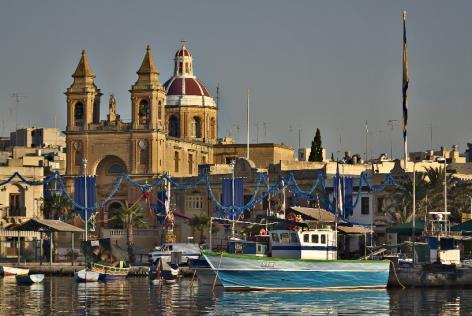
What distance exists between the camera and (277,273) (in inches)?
3159

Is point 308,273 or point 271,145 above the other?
point 271,145

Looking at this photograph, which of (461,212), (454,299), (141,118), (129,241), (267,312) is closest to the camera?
(267,312)

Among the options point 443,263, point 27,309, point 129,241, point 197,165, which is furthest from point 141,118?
point 27,309

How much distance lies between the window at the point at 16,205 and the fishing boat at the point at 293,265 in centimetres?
4997

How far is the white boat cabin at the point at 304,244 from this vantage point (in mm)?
81312

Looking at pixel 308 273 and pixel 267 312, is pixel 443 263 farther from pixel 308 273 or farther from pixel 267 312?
pixel 267 312

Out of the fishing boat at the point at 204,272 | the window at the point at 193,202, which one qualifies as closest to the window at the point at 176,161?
the window at the point at 193,202

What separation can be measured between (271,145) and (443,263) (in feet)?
214

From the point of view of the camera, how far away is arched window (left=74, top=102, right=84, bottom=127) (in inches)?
5453

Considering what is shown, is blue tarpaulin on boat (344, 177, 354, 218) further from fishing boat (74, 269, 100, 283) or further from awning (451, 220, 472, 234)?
fishing boat (74, 269, 100, 283)

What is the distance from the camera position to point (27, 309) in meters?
69.8

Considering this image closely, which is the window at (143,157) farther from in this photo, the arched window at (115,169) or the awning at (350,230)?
the awning at (350,230)

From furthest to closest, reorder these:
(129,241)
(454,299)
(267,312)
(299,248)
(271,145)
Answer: (271,145)
(129,241)
(299,248)
(454,299)
(267,312)

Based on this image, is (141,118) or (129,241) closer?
(129,241)
